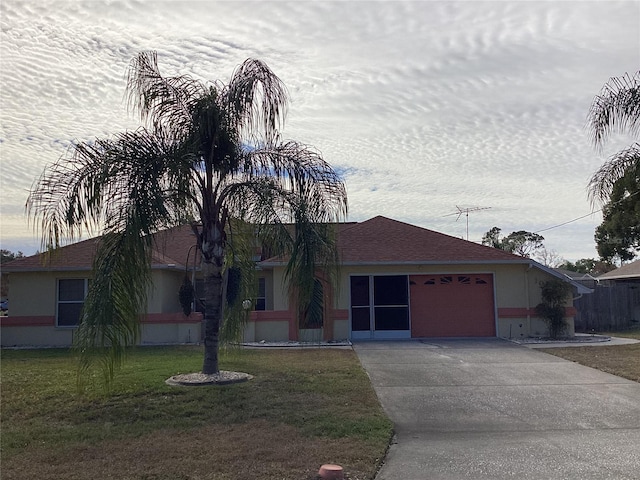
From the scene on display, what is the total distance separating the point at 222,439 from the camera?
25.6 feet

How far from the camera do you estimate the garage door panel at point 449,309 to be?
20500 mm

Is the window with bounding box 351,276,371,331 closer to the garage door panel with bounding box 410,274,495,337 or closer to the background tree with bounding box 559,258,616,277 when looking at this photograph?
the garage door panel with bounding box 410,274,495,337

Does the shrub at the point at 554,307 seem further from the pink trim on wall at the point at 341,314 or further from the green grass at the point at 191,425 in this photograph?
the green grass at the point at 191,425

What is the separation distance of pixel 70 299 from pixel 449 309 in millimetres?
12485

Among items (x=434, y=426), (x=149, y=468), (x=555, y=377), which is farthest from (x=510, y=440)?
(x=555, y=377)

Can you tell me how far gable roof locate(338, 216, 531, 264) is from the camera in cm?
2009

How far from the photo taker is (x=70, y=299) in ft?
68.0

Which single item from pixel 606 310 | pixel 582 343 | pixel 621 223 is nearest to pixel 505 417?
pixel 582 343

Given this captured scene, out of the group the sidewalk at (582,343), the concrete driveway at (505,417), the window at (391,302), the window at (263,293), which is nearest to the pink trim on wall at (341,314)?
the window at (391,302)

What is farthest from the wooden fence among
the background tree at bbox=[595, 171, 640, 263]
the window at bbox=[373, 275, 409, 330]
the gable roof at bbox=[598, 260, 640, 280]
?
the window at bbox=[373, 275, 409, 330]

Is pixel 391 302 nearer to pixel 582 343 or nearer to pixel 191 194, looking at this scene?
pixel 582 343

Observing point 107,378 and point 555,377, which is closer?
point 107,378

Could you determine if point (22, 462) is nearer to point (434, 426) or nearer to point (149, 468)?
point (149, 468)

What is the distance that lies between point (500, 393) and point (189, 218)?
253 inches
